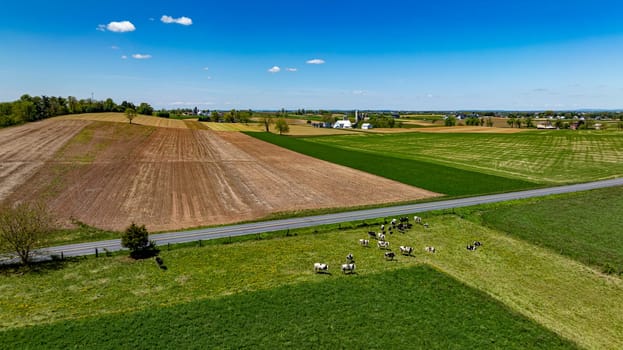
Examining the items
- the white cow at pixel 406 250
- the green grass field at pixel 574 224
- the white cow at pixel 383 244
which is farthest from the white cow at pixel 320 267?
the green grass field at pixel 574 224

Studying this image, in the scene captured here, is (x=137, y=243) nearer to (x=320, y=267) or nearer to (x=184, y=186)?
(x=320, y=267)

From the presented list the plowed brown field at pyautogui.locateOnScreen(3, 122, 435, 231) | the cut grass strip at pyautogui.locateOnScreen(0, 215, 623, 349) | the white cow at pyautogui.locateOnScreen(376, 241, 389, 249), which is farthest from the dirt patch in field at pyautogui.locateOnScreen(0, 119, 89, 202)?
the white cow at pyautogui.locateOnScreen(376, 241, 389, 249)

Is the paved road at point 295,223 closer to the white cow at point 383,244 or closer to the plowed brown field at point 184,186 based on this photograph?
the plowed brown field at point 184,186

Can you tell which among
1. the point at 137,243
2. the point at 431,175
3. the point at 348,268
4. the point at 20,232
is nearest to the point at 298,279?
the point at 348,268

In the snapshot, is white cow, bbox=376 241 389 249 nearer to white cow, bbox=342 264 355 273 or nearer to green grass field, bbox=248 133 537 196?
white cow, bbox=342 264 355 273

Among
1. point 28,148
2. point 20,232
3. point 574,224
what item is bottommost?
point 574,224

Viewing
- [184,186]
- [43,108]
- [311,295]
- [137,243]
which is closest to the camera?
[311,295]
